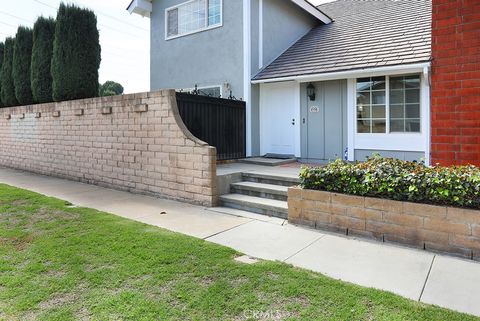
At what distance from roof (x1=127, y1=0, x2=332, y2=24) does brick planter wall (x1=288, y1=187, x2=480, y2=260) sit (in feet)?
28.8

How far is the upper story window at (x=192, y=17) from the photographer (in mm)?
11422

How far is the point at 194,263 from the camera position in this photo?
4020 mm

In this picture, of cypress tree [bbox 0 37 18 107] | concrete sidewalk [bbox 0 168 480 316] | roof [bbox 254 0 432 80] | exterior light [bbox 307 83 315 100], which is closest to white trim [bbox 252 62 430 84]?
roof [bbox 254 0 432 80]

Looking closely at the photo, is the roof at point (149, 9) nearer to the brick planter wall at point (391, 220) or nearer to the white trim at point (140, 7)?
the white trim at point (140, 7)

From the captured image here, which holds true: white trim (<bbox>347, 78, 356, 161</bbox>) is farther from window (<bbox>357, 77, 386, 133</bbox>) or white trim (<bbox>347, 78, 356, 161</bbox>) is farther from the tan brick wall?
the tan brick wall

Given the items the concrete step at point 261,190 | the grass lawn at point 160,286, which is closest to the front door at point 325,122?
the concrete step at point 261,190

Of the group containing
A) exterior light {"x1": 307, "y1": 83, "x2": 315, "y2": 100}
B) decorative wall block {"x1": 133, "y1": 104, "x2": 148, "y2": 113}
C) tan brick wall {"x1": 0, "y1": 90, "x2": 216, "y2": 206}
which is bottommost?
tan brick wall {"x1": 0, "y1": 90, "x2": 216, "y2": 206}

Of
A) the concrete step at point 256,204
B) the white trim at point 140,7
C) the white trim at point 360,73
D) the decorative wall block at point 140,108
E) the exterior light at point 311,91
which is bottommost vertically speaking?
the concrete step at point 256,204

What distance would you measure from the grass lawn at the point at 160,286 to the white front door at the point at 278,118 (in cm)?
630

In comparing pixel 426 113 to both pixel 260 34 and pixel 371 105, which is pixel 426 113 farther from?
pixel 260 34

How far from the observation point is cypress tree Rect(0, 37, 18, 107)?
1407 cm

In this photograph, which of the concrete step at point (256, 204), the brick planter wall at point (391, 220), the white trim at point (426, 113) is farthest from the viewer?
the white trim at point (426, 113)

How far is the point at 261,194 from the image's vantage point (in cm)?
692

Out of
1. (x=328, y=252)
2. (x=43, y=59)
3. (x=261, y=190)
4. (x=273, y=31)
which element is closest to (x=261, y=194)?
(x=261, y=190)
